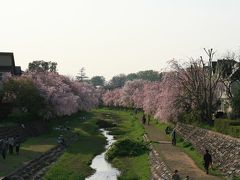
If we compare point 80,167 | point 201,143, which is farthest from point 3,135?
point 201,143

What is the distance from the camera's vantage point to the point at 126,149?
49.8 metres

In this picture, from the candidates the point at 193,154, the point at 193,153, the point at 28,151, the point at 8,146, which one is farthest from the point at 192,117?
the point at 8,146

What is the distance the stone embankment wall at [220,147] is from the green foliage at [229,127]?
60 centimetres

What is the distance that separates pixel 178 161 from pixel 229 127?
5479mm

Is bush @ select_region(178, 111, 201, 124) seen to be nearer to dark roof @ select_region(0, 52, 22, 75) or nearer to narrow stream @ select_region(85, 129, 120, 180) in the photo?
A: narrow stream @ select_region(85, 129, 120, 180)

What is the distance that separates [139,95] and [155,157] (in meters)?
Result: 94.9

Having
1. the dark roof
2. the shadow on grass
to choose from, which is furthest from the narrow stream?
the dark roof

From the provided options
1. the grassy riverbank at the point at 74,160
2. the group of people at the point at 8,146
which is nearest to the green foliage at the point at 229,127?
the grassy riverbank at the point at 74,160

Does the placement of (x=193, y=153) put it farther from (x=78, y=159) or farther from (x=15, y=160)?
(x=15, y=160)

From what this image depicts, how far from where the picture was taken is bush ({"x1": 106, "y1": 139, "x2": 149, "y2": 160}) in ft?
160

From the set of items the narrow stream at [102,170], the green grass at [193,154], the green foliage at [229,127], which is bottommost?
the narrow stream at [102,170]

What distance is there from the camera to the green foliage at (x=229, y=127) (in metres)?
37.3

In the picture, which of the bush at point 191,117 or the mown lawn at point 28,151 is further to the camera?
the bush at point 191,117

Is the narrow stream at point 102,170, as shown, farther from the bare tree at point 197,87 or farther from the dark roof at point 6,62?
the dark roof at point 6,62
